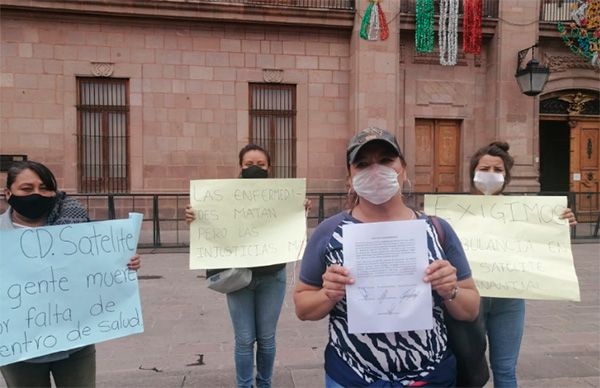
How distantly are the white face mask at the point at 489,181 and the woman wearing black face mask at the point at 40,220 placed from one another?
2200 millimetres

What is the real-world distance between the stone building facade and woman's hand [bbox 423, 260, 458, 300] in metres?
11.1

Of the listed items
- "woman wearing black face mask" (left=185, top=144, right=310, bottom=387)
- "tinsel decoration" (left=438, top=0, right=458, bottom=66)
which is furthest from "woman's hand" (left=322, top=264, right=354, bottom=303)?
"tinsel decoration" (left=438, top=0, right=458, bottom=66)

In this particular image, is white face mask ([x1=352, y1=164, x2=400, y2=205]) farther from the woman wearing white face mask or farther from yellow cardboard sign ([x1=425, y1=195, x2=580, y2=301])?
the woman wearing white face mask

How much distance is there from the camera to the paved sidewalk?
394 cm

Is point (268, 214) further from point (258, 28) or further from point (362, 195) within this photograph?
point (258, 28)

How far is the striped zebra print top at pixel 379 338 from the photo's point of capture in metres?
1.69

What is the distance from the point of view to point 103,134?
12148 mm

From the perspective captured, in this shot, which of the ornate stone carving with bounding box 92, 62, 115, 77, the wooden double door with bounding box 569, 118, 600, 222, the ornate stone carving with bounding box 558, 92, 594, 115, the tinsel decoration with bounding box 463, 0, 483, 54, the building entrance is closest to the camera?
the ornate stone carving with bounding box 92, 62, 115, 77

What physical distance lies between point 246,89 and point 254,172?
31.6 ft

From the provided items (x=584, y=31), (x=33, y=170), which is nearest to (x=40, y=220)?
(x=33, y=170)

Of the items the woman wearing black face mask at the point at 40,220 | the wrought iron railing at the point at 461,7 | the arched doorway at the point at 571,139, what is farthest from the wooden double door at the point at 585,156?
the woman wearing black face mask at the point at 40,220

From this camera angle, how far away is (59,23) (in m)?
11.7

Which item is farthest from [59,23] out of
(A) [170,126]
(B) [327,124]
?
(B) [327,124]

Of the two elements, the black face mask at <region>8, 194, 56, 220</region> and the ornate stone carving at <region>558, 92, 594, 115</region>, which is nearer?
the black face mask at <region>8, 194, 56, 220</region>
